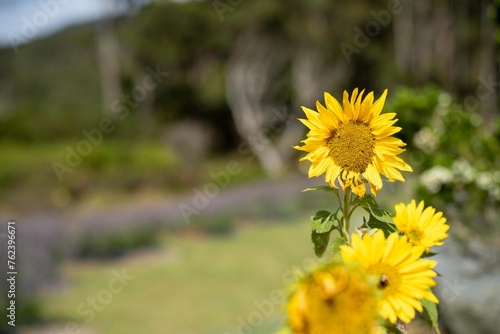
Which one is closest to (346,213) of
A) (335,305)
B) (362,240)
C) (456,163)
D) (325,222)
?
(325,222)

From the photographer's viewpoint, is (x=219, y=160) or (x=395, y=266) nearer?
(x=395, y=266)

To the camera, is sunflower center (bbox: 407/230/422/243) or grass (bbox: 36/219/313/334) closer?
sunflower center (bbox: 407/230/422/243)

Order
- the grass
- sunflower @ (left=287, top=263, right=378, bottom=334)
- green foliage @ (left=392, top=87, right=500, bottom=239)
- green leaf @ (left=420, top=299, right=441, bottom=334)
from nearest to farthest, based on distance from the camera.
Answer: sunflower @ (left=287, top=263, right=378, bottom=334) → green leaf @ (left=420, top=299, right=441, bottom=334) → green foliage @ (left=392, top=87, right=500, bottom=239) → the grass

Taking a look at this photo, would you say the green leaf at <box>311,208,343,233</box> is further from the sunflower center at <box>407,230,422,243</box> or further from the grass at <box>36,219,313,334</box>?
the grass at <box>36,219,313,334</box>

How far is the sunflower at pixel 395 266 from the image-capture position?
0.77m

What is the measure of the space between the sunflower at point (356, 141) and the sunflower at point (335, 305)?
0.31m

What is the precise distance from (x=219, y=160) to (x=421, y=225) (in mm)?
17637

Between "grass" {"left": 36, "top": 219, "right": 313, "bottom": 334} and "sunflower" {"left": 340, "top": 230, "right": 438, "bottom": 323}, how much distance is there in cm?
340

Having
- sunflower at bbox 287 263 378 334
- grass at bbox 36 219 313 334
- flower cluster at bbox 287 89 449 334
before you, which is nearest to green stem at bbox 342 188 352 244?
flower cluster at bbox 287 89 449 334

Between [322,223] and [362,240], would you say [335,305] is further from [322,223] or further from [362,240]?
[322,223]

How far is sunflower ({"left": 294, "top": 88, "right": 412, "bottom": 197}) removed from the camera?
37.0 inches

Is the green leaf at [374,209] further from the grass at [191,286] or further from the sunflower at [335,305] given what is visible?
the grass at [191,286]

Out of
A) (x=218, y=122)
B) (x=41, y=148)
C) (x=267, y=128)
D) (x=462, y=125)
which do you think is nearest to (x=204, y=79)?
→ (x=218, y=122)

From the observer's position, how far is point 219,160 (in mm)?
18531
